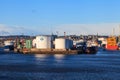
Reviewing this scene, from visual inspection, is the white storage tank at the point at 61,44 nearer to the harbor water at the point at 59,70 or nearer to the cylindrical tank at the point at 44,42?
the cylindrical tank at the point at 44,42

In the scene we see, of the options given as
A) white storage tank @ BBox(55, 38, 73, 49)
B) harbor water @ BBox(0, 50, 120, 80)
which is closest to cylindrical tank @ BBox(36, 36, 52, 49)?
white storage tank @ BBox(55, 38, 73, 49)

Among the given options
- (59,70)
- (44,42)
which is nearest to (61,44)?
(44,42)

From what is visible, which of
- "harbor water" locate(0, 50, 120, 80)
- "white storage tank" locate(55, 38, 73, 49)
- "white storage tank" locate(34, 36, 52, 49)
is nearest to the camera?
"harbor water" locate(0, 50, 120, 80)

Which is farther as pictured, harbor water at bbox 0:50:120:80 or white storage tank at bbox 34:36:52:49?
white storage tank at bbox 34:36:52:49

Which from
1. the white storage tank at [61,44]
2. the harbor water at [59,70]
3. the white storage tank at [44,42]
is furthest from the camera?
the white storage tank at [44,42]

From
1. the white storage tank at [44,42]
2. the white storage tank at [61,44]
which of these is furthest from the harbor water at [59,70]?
the white storage tank at [44,42]

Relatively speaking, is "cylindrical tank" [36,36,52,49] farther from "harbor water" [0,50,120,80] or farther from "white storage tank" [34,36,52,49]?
"harbor water" [0,50,120,80]

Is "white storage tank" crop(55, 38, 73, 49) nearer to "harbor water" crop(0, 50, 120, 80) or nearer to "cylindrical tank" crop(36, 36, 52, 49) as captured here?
"cylindrical tank" crop(36, 36, 52, 49)

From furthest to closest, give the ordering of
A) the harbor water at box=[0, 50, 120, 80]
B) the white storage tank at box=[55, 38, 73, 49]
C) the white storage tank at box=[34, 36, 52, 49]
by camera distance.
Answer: the white storage tank at box=[34, 36, 52, 49]
the white storage tank at box=[55, 38, 73, 49]
the harbor water at box=[0, 50, 120, 80]

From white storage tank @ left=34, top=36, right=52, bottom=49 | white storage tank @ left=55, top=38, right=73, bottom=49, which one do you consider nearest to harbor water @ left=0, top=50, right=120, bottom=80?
white storage tank @ left=55, top=38, right=73, bottom=49

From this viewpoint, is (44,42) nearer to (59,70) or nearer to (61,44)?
(61,44)

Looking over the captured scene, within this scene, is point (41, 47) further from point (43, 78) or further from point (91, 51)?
point (43, 78)

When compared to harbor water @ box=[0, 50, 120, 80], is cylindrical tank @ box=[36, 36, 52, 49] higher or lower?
higher

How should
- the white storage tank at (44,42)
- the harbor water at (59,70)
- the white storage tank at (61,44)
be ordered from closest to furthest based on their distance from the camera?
the harbor water at (59,70)
the white storage tank at (61,44)
the white storage tank at (44,42)
